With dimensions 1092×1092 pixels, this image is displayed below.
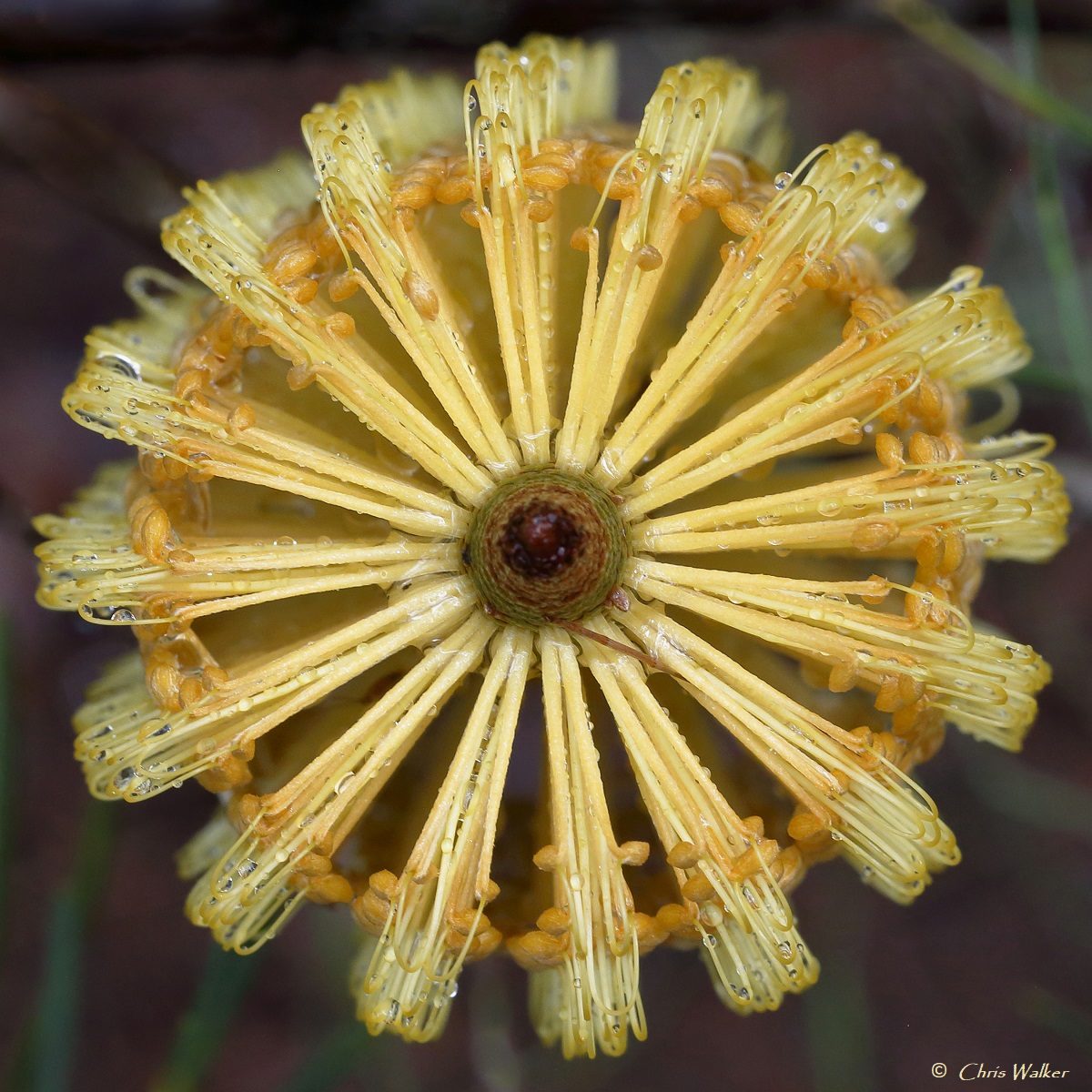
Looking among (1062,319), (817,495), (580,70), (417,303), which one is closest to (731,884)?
(817,495)

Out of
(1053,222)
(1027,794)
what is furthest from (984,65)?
(1027,794)

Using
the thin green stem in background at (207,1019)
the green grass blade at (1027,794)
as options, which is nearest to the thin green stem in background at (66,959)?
the thin green stem in background at (207,1019)

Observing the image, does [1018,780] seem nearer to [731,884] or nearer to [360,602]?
[731,884]

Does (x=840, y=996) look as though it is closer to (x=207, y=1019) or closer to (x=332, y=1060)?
(x=332, y=1060)

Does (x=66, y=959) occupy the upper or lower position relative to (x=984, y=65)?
lower

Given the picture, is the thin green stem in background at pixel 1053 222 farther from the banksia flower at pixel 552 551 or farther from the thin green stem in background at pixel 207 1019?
the thin green stem in background at pixel 207 1019

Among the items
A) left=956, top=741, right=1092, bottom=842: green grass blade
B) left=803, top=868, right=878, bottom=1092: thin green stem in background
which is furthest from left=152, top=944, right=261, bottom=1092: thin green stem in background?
left=956, top=741, right=1092, bottom=842: green grass blade

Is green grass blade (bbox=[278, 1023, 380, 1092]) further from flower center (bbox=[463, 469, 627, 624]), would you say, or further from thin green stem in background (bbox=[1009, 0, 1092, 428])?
thin green stem in background (bbox=[1009, 0, 1092, 428])
